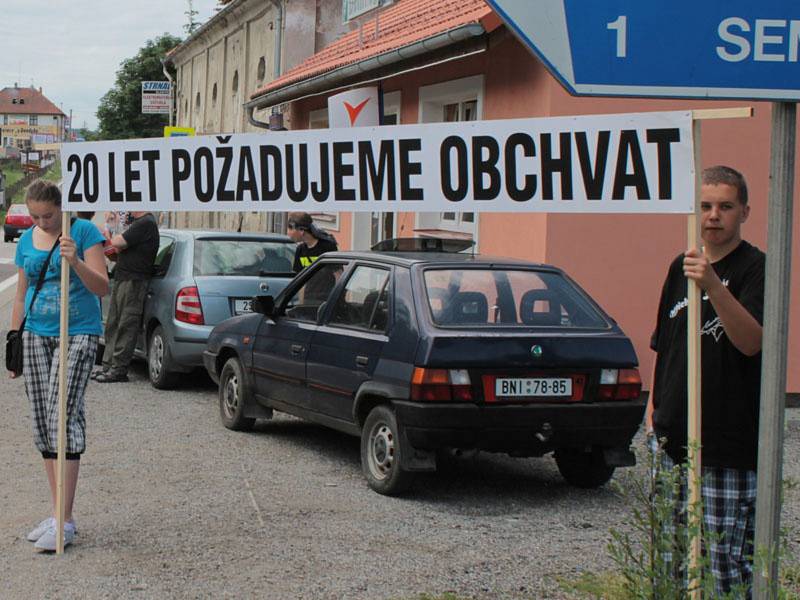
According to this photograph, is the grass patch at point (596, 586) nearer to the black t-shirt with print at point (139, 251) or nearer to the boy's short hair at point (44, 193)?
the boy's short hair at point (44, 193)

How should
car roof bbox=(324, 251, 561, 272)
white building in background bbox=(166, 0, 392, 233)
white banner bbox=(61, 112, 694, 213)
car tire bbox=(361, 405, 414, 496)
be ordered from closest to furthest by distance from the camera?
white banner bbox=(61, 112, 694, 213) → car tire bbox=(361, 405, 414, 496) → car roof bbox=(324, 251, 561, 272) → white building in background bbox=(166, 0, 392, 233)

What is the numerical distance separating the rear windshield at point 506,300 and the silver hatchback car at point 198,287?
4461 mm

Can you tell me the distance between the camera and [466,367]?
7113 millimetres

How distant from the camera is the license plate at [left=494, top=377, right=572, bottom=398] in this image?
23.6 ft

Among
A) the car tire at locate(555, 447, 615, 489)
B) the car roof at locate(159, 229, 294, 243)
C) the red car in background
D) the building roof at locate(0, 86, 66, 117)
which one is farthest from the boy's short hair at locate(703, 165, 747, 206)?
the building roof at locate(0, 86, 66, 117)

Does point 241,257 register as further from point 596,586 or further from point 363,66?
point 596,586

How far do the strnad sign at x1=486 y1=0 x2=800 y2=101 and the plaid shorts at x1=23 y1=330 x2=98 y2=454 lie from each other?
3.43 meters

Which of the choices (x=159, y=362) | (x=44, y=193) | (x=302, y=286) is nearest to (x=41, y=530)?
(x=44, y=193)

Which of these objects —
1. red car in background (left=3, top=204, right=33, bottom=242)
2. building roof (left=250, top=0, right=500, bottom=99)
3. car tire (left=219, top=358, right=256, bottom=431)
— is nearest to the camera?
car tire (left=219, top=358, right=256, bottom=431)

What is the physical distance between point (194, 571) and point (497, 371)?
7.58 ft

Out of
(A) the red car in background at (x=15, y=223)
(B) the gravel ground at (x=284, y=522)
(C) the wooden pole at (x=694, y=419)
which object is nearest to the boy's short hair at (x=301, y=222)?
(B) the gravel ground at (x=284, y=522)

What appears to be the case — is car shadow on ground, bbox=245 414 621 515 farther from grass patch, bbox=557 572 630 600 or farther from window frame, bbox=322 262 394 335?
grass patch, bbox=557 572 630 600

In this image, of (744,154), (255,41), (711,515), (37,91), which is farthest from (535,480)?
(37,91)

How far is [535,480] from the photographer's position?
833 cm
